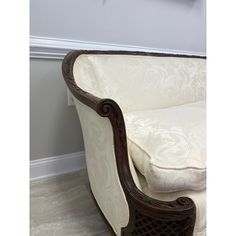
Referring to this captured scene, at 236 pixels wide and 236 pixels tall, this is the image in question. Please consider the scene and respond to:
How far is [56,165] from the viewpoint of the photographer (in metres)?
1.40

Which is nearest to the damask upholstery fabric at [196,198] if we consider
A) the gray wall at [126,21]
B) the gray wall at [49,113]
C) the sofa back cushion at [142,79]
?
the sofa back cushion at [142,79]

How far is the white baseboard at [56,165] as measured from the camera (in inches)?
52.5

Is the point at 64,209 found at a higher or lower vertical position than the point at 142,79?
lower

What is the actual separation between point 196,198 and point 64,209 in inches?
26.7

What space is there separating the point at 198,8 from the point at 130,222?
168 centimetres

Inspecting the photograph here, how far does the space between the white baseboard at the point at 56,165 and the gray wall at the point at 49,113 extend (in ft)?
0.11

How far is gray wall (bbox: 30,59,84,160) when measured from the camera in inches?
50.1

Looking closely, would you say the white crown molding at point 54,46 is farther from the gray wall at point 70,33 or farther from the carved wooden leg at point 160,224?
the carved wooden leg at point 160,224

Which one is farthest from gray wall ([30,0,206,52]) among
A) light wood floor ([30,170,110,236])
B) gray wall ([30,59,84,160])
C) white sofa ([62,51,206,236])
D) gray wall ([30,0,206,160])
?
light wood floor ([30,170,110,236])

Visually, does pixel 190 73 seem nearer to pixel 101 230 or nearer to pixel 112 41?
pixel 112 41

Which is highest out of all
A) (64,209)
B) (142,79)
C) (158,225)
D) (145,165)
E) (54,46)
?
(54,46)

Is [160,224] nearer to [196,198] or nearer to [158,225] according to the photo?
[158,225]

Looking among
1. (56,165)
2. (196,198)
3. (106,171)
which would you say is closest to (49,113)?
(56,165)
